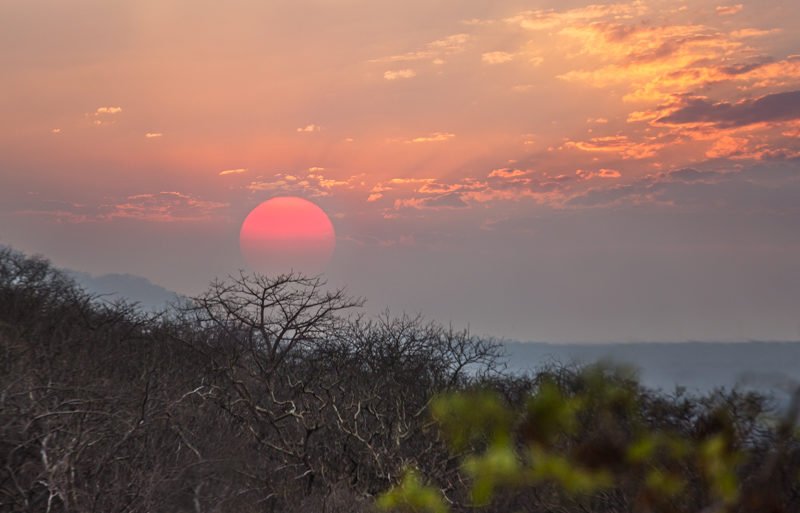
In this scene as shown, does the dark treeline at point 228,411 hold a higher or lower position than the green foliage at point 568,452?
lower

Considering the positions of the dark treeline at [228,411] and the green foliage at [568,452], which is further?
the dark treeline at [228,411]

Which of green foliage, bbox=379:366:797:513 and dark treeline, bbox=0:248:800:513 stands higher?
green foliage, bbox=379:366:797:513

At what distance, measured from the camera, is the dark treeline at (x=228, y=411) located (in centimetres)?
1276

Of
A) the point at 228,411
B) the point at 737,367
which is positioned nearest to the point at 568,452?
the point at 737,367

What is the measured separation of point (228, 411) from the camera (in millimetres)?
22047

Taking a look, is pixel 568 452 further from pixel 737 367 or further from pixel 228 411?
pixel 228 411

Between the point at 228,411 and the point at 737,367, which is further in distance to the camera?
the point at 228,411

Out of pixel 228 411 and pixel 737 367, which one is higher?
pixel 737 367

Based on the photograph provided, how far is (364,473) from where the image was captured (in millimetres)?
20922

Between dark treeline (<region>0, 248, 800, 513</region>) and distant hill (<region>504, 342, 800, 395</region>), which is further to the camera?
dark treeline (<region>0, 248, 800, 513</region>)

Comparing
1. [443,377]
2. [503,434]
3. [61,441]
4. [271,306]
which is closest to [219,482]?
[61,441]

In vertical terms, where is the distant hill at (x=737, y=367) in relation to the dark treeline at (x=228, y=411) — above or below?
above

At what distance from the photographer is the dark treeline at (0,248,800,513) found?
1276 cm

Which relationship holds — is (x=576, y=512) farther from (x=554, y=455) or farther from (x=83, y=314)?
(x=83, y=314)
